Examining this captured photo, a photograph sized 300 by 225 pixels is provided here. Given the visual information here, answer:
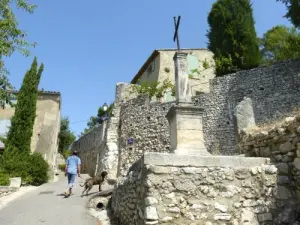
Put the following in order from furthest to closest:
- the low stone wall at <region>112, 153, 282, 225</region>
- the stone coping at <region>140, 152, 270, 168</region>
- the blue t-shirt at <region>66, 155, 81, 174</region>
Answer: the blue t-shirt at <region>66, 155, 81, 174</region> < the stone coping at <region>140, 152, 270, 168</region> < the low stone wall at <region>112, 153, 282, 225</region>

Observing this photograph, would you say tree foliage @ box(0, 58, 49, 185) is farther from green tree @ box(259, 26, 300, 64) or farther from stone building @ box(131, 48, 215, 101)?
green tree @ box(259, 26, 300, 64)

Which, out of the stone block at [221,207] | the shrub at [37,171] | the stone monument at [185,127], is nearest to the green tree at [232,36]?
the shrub at [37,171]

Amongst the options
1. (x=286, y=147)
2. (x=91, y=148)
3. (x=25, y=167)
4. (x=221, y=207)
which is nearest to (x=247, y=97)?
(x=286, y=147)

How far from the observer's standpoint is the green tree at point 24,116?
16609mm

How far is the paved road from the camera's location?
7.22 metres

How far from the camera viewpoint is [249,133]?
22.4 feet

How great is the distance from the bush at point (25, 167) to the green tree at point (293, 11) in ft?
49.5

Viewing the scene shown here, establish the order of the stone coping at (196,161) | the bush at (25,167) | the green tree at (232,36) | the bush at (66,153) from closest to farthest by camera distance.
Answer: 1. the stone coping at (196,161)
2. the bush at (25,167)
3. the green tree at (232,36)
4. the bush at (66,153)

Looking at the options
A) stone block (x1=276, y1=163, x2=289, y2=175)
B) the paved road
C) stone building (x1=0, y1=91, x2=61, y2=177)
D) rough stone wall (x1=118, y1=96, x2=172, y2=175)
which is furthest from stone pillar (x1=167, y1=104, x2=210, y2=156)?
stone building (x1=0, y1=91, x2=61, y2=177)

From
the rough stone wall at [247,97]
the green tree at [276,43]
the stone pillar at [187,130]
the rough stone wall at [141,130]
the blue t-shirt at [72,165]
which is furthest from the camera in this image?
the green tree at [276,43]

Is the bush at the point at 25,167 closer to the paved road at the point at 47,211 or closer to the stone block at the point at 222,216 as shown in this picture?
the paved road at the point at 47,211

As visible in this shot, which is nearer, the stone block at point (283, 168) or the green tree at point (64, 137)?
the stone block at point (283, 168)

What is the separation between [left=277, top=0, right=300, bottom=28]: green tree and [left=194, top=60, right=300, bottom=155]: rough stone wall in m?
2.47

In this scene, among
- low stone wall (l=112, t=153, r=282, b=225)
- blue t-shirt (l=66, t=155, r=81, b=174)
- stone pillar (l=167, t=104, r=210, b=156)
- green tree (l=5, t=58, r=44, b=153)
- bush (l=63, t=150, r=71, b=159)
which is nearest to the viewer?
low stone wall (l=112, t=153, r=282, b=225)
